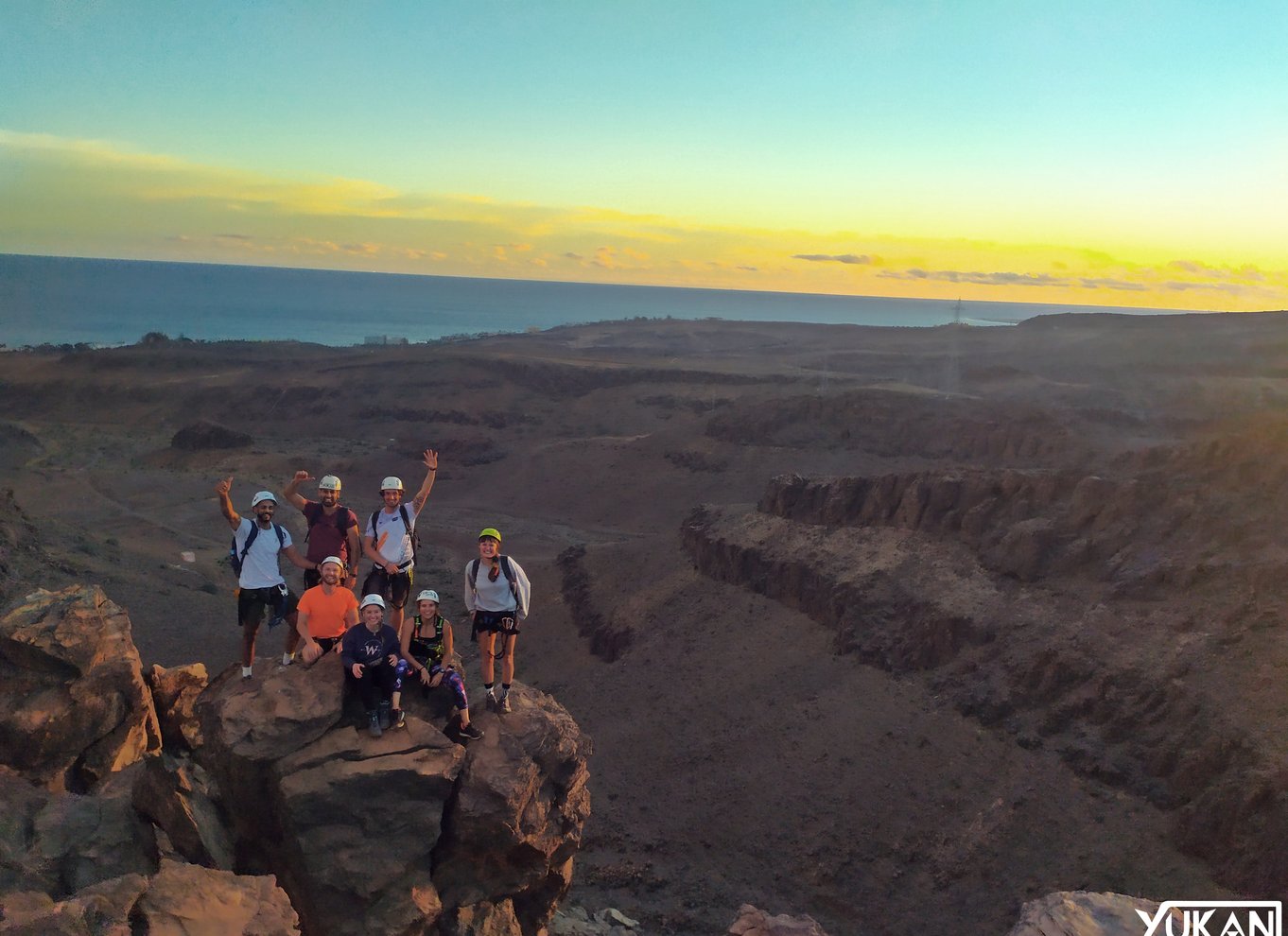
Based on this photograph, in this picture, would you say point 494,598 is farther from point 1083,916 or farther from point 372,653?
point 1083,916

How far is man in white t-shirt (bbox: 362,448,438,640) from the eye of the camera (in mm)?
10297

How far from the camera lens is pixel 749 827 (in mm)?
14805

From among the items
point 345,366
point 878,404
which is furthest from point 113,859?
point 345,366

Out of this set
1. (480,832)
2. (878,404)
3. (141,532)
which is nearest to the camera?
(480,832)

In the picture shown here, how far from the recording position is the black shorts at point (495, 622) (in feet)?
32.6

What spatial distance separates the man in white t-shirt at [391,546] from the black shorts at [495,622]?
40.9 inches

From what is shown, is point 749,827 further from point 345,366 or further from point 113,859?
point 345,366

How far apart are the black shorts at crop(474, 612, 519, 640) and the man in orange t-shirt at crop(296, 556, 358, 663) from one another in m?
1.20

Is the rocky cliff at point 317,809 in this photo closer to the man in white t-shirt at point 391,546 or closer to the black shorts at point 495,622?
the black shorts at point 495,622

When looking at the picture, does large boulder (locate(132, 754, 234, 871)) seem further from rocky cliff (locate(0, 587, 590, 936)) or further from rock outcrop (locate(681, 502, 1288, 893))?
rock outcrop (locate(681, 502, 1288, 893))

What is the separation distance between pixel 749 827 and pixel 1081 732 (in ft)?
16.7

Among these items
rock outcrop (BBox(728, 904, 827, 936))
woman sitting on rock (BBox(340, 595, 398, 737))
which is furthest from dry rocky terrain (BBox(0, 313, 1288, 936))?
woman sitting on rock (BBox(340, 595, 398, 737))

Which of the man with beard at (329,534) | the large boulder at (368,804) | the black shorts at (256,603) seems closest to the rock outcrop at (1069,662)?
the large boulder at (368,804)

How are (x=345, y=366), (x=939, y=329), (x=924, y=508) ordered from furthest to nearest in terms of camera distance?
(x=939, y=329) → (x=345, y=366) → (x=924, y=508)
